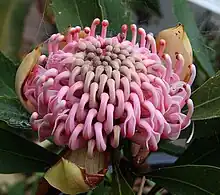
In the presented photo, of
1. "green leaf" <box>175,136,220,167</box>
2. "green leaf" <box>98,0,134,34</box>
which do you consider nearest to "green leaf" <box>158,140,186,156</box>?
"green leaf" <box>175,136,220,167</box>

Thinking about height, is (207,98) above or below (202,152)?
above

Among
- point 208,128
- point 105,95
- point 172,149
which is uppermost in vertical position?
point 105,95

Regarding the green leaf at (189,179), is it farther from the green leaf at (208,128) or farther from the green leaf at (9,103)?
the green leaf at (9,103)

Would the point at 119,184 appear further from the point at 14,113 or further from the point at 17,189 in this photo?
Answer: the point at 17,189

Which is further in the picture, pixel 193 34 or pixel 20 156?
pixel 193 34

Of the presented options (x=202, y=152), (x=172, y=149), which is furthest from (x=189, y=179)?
(x=172, y=149)

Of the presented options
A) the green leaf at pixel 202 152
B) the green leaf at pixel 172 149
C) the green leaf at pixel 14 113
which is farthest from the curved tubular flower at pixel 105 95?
the green leaf at pixel 172 149
